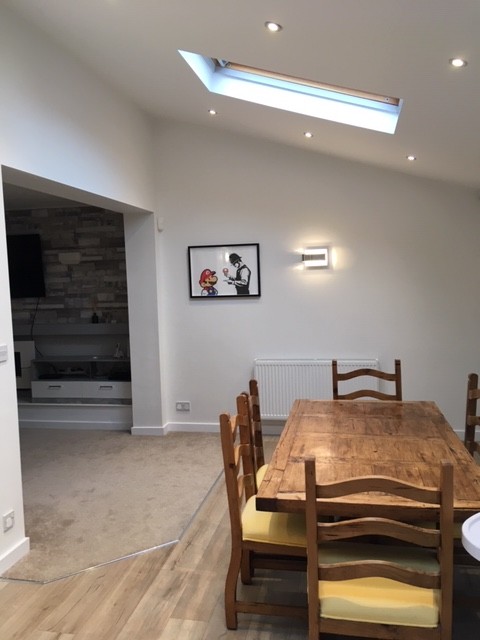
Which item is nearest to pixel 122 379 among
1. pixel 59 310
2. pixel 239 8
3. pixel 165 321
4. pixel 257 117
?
pixel 165 321

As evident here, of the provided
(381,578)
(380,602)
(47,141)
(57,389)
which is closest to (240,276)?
(47,141)

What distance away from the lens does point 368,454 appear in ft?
7.82

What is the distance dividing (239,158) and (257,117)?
0.93 metres

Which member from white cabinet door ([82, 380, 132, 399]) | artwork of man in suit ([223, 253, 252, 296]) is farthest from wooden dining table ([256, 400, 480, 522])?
white cabinet door ([82, 380, 132, 399])

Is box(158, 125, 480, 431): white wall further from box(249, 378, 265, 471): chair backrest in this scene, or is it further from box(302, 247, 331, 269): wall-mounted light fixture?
box(249, 378, 265, 471): chair backrest

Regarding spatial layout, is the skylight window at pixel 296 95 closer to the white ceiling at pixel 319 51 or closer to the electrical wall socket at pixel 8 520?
the white ceiling at pixel 319 51

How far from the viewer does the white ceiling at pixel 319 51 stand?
2.10 metres

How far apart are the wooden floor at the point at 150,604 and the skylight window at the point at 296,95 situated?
2.86 metres

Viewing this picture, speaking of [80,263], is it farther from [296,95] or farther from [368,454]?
[368,454]

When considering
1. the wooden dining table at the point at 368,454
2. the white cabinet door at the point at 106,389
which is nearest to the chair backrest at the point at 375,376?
the wooden dining table at the point at 368,454

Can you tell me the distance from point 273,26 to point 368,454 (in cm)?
206

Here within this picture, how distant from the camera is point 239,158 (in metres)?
5.06

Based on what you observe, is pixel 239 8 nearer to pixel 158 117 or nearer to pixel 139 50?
pixel 139 50

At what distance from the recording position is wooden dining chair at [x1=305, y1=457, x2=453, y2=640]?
1.67 metres
